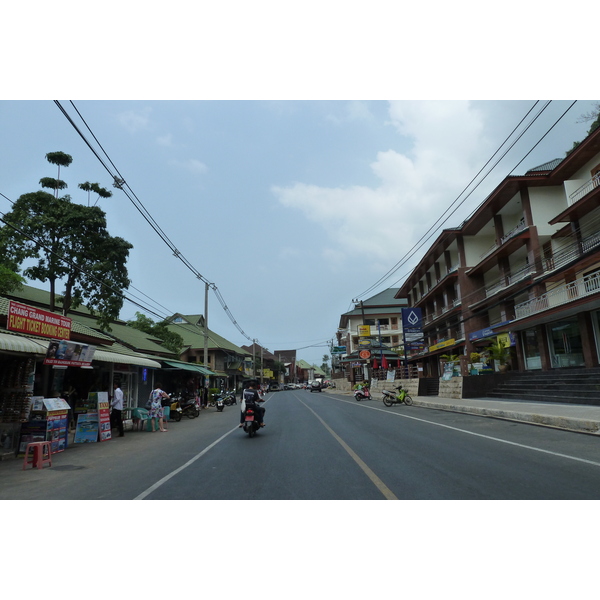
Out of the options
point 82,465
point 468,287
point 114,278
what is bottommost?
point 82,465

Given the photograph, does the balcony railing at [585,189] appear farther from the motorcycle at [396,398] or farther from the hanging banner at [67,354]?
the hanging banner at [67,354]

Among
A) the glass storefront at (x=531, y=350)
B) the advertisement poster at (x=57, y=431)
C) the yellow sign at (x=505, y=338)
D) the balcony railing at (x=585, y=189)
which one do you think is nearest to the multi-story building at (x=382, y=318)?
the yellow sign at (x=505, y=338)

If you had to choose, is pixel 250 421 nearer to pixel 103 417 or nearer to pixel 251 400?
pixel 251 400

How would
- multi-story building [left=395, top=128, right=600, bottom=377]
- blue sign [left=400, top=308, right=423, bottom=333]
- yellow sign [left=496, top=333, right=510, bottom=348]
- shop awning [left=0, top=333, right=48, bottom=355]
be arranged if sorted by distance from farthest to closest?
blue sign [left=400, top=308, right=423, bottom=333], yellow sign [left=496, top=333, right=510, bottom=348], multi-story building [left=395, top=128, right=600, bottom=377], shop awning [left=0, top=333, right=48, bottom=355]

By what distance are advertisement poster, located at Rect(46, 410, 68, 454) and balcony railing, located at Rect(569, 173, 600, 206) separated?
78.9 feet

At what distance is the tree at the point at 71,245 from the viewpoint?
58.6 ft

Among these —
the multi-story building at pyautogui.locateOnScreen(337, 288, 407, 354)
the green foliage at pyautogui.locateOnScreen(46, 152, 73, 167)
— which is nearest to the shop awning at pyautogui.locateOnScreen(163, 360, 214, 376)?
the green foliage at pyautogui.locateOnScreen(46, 152, 73, 167)

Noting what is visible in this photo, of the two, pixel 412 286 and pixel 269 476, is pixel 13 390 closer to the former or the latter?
pixel 269 476

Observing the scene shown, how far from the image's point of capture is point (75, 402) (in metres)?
17.6

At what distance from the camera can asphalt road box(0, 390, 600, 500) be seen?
216 inches

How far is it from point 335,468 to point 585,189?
22.7 meters

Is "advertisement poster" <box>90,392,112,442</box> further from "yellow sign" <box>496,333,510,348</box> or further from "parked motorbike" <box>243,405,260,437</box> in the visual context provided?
"yellow sign" <box>496,333,510,348</box>

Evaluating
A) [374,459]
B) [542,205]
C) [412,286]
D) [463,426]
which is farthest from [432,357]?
[374,459]

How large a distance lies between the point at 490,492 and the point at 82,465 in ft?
26.0
